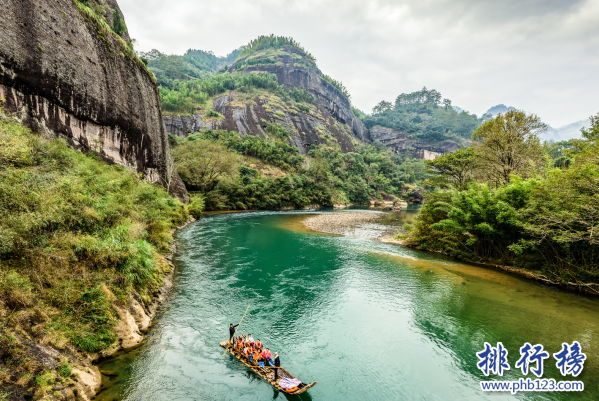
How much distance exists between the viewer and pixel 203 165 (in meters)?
44.1

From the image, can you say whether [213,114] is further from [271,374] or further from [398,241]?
[271,374]

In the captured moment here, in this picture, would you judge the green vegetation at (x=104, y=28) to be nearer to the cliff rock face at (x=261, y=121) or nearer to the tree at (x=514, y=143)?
the tree at (x=514, y=143)

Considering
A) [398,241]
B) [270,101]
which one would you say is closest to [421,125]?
[270,101]

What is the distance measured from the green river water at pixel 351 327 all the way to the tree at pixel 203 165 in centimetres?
2816

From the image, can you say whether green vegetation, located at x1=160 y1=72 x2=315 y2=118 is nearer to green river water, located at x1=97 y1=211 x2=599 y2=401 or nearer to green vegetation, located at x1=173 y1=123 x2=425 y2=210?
→ green vegetation, located at x1=173 y1=123 x2=425 y2=210

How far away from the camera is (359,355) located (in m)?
9.45

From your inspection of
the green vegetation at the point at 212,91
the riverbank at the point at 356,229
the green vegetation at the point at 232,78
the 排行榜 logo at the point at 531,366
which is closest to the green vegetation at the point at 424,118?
the green vegetation at the point at 232,78

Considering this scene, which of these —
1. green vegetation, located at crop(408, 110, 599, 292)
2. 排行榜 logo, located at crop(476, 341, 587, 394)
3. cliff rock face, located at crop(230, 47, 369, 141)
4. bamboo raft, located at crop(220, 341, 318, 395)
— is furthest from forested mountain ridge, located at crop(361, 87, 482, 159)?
bamboo raft, located at crop(220, 341, 318, 395)

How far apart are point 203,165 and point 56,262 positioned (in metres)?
38.2

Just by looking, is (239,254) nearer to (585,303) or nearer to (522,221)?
(522,221)

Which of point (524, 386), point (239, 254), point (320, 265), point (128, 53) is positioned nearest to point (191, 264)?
point (239, 254)

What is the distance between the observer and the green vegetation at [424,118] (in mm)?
123375

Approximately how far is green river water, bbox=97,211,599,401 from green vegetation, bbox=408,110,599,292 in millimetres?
1960

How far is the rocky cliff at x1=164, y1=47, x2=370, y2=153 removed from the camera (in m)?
75.2
